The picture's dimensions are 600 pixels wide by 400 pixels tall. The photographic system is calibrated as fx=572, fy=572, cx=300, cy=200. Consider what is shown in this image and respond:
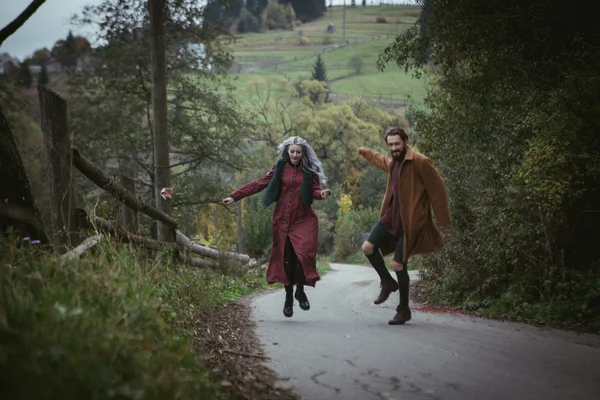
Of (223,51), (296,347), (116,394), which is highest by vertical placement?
(223,51)

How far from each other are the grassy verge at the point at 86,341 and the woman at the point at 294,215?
3.19 meters

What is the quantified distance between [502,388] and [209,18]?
633 inches

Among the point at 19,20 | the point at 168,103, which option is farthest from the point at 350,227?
the point at 19,20

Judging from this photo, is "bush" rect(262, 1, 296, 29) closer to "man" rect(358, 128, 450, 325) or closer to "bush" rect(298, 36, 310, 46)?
"bush" rect(298, 36, 310, 46)

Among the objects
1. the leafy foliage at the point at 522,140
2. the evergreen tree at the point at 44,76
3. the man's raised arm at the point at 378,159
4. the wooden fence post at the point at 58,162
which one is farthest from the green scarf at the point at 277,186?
the evergreen tree at the point at 44,76

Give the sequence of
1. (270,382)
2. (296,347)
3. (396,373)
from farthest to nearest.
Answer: (296,347)
(396,373)
(270,382)

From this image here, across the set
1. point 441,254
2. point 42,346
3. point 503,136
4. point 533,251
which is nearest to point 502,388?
point 42,346

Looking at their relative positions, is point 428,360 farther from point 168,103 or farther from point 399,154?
point 168,103

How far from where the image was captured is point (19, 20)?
6.57 metres

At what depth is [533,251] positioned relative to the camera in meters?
9.84

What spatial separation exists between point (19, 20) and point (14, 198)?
2059 millimetres

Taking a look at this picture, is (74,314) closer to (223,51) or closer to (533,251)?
(533,251)

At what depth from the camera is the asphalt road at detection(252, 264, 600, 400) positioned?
13.2ft

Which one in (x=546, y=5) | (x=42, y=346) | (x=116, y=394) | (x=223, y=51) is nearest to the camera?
(x=116, y=394)
